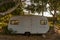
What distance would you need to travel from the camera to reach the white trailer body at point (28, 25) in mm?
15227

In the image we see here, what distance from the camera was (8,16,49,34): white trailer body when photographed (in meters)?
15.2

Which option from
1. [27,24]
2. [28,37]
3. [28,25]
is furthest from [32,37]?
[27,24]

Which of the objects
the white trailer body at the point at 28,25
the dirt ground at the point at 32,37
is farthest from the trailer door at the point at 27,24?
the dirt ground at the point at 32,37

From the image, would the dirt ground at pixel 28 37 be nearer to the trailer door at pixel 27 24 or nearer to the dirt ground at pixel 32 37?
the dirt ground at pixel 32 37

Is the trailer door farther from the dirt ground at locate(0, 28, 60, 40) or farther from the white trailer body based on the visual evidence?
the dirt ground at locate(0, 28, 60, 40)

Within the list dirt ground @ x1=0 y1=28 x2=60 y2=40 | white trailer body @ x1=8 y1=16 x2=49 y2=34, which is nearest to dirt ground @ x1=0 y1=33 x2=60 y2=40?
dirt ground @ x1=0 y1=28 x2=60 y2=40

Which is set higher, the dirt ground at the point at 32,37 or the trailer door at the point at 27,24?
the trailer door at the point at 27,24

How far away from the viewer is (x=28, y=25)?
15242 millimetres

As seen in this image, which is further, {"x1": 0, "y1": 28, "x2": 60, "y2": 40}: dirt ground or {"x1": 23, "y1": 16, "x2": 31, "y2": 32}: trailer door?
{"x1": 23, "y1": 16, "x2": 31, "y2": 32}: trailer door

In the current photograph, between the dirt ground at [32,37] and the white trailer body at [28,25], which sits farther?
the white trailer body at [28,25]

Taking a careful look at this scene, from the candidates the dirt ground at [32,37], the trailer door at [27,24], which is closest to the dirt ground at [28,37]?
the dirt ground at [32,37]

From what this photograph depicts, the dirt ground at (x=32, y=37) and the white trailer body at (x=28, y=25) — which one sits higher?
the white trailer body at (x=28, y=25)

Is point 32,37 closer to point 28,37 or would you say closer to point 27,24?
point 28,37

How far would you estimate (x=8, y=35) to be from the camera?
50.1 feet
